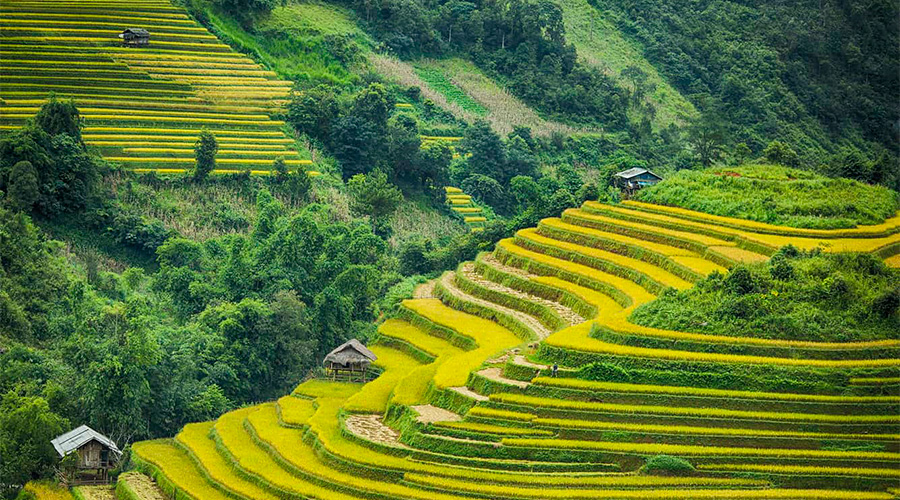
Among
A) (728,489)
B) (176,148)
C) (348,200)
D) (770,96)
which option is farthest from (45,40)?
(728,489)

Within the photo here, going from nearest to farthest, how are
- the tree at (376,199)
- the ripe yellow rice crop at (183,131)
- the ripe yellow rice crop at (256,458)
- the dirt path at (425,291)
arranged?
the ripe yellow rice crop at (256,458)
the dirt path at (425,291)
the tree at (376,199)
the ripe yellow rice crop at (183,131)

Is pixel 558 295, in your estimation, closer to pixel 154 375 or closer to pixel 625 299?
pixel 625 299

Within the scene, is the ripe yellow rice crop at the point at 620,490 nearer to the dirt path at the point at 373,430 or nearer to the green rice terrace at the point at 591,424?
the green rice terrace at the point at 591,424

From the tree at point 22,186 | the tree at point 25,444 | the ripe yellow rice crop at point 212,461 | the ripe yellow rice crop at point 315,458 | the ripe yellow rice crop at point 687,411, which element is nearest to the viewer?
the ripe yellow rice crop at point 315,458

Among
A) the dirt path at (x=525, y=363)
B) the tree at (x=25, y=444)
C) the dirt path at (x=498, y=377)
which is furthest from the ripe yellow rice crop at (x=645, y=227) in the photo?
the tree at (x=25, y=444)

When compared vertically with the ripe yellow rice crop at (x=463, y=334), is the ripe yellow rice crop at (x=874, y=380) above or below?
above

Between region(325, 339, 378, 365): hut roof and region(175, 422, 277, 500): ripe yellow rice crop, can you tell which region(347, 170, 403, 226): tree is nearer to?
region(325, 339, 378, 365): hut roof
